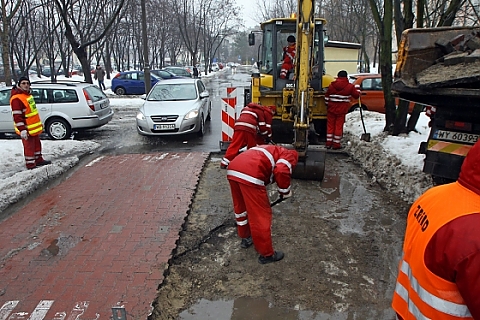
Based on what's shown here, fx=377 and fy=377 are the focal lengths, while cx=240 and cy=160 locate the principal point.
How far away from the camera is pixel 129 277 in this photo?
3.76m

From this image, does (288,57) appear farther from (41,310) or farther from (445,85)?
(41,310)

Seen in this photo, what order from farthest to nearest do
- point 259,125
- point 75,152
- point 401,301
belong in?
1. point 75,152
2. point 259,125
3. point 401,301

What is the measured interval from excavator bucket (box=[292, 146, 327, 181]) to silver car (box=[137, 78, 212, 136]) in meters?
4.23

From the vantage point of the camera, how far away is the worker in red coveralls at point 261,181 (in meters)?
3.80

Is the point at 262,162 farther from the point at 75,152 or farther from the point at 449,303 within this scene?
the point at 75,152

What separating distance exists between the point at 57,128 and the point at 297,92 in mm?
7409

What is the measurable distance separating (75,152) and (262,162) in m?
6.64

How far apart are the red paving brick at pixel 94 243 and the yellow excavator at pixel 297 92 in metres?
2.06

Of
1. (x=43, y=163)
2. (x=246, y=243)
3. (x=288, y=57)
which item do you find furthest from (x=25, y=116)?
(x=288, y=57)

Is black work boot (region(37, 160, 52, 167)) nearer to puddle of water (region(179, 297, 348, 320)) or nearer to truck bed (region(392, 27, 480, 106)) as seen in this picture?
puddle of water (region(179, 297, 348, 320))

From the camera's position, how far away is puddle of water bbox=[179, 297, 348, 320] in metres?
3.24

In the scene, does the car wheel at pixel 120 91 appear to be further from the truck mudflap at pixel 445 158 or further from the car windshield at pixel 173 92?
the truck mudflap at pixel 445 158

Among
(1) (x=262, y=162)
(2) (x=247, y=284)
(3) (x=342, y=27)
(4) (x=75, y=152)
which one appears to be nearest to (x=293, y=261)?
(2) (x=247, y=284)

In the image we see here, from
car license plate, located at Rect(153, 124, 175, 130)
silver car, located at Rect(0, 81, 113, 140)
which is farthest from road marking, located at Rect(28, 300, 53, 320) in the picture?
silver car, located at Rect(0, 81, 113, 140)
